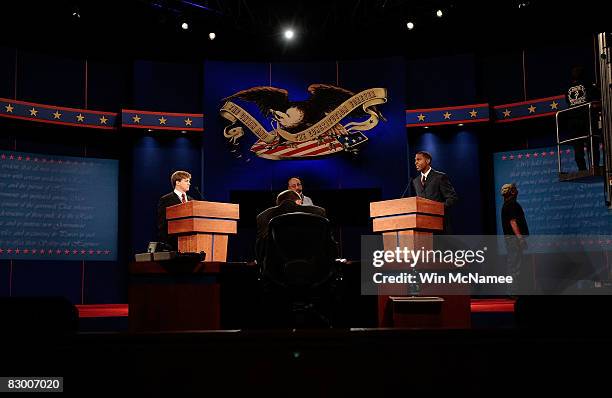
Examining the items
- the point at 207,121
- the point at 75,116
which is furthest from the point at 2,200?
the point at 207,121

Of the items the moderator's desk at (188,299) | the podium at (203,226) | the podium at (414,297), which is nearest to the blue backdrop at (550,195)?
the podium at (414,297)

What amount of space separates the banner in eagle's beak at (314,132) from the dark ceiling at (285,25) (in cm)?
104

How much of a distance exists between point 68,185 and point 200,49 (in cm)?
316

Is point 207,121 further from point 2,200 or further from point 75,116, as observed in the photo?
point 2,200

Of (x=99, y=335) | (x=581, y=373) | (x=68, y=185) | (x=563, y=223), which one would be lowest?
(x=581, y=373)

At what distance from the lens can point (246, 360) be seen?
1.65 m

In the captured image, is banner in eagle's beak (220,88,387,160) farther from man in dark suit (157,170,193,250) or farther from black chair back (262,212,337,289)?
black chair back (262,212,337,289)

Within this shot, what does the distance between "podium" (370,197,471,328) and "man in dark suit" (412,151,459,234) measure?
135 cm

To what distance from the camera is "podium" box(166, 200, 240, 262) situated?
5.58 metres

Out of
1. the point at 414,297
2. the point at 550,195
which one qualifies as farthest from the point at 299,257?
the point at 550,195

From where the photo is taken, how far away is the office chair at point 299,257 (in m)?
4.15

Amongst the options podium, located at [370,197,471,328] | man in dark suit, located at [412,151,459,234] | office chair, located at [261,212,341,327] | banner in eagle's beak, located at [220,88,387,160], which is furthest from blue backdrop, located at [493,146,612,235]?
office chair, located at [261,212,341,327]

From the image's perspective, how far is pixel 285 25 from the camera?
9.36 metres

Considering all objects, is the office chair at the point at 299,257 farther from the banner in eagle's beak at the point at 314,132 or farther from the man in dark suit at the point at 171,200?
the banner in eagle's beak at the point at 314,132
